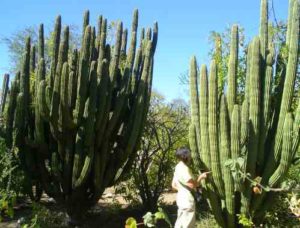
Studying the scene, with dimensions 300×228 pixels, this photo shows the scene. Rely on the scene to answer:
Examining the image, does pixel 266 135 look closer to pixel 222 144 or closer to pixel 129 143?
pixel 222 144

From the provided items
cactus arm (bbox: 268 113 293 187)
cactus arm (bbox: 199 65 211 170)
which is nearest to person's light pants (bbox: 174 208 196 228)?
cactus arm (bbox: 199 65 211 170)

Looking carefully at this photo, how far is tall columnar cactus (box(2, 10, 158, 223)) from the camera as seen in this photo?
290 inches

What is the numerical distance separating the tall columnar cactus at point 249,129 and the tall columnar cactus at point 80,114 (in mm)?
1786

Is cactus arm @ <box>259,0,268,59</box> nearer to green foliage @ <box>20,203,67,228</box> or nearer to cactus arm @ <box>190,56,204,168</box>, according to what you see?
cactus arm @ <box>190,56,204,168</box>

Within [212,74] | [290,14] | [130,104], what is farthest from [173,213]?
[290,14]

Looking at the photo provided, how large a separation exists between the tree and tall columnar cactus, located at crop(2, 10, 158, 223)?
93 cm

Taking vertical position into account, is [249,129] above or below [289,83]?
below

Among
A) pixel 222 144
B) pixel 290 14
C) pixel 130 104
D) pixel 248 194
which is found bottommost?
pixel 248 194

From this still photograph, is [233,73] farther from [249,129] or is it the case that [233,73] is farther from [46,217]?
[46,217]

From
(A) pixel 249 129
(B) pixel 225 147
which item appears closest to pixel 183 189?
(B) pixel 225 147

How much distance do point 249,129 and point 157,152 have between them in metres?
4.39

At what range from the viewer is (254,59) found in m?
6.20

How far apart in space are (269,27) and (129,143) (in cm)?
312

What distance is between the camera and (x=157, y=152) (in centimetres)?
1033
